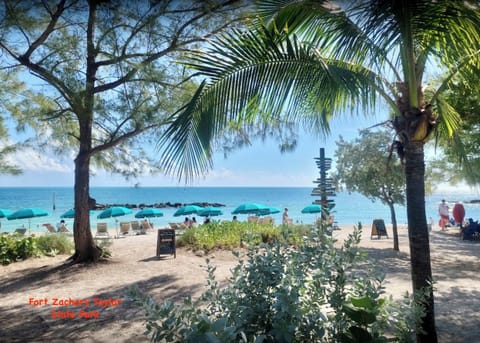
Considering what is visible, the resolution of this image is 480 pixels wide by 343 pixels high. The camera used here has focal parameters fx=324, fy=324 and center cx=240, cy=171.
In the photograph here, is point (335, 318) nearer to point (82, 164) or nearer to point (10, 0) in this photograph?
point (10, 0)

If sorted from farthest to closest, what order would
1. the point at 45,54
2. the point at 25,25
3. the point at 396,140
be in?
the point at 45,54
the point at 25,25
the point at 396,140

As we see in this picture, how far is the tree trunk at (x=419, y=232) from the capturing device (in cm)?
323

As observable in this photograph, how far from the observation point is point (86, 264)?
28.5 ft

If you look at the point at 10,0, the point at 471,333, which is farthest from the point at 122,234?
the point at 471,333

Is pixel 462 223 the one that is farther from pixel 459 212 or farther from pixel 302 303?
pixel 302 303

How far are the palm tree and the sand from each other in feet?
4.34

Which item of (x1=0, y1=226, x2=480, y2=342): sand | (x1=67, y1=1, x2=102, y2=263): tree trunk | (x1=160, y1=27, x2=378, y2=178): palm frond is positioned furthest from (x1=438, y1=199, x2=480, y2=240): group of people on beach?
(x1=67, y1=1, x2=102, y2=263): tree trunk

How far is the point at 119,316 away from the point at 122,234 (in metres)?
16.3

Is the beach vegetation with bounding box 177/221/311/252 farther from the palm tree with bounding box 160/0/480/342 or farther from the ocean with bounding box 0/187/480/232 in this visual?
the palm tree with bounding box 160/0/480/342

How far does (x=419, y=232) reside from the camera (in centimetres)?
326

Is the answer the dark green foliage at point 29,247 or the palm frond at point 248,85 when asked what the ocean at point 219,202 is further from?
the dark green foliage at point 29,247

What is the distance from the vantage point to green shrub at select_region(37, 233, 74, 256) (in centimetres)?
1029

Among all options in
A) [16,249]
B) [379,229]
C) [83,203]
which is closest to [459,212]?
[379,229]

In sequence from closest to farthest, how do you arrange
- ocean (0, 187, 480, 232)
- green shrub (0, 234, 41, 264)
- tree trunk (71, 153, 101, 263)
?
1. tree trunk (71, 153, 101, 263)
2. green shrub (0, 234, 41, 264)
3. ocean (0, 187, 480, 232)
